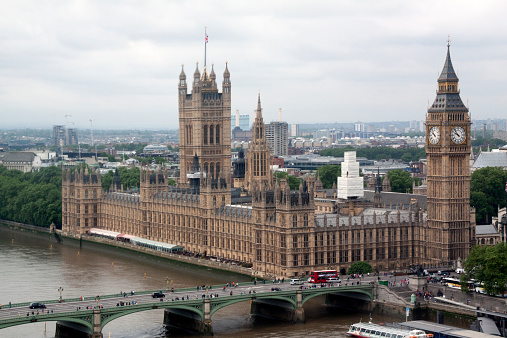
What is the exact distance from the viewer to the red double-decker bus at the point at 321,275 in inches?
4557

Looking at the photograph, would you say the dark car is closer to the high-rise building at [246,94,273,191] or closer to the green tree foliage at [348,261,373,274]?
the green tree foliage at [348,261,373,274]

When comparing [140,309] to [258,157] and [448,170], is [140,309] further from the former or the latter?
[258,157]

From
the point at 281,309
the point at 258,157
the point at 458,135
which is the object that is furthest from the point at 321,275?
the point at 258,157

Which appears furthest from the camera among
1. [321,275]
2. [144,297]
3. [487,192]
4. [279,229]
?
[487,192]

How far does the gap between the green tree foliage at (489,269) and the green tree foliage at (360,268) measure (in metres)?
16.3

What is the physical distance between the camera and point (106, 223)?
183 meters

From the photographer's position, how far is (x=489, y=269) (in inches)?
4208

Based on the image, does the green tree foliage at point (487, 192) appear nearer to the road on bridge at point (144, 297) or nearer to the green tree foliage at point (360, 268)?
the green tree foliage at point (360, 268)

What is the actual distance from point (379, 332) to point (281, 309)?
635 inches

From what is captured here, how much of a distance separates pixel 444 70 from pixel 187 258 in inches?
1817

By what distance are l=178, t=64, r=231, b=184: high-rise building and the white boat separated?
89507mm

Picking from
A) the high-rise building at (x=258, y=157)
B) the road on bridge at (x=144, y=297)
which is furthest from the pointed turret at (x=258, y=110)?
the road on bridge at (x=144, y=297)

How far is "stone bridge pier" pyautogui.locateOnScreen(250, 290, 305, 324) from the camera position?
10850cm

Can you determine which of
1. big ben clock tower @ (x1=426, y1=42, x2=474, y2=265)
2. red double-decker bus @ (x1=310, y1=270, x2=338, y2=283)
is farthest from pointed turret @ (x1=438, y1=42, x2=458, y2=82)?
red double-decker bus @ (x1=310, y1=270, x2=338, y2=283)
